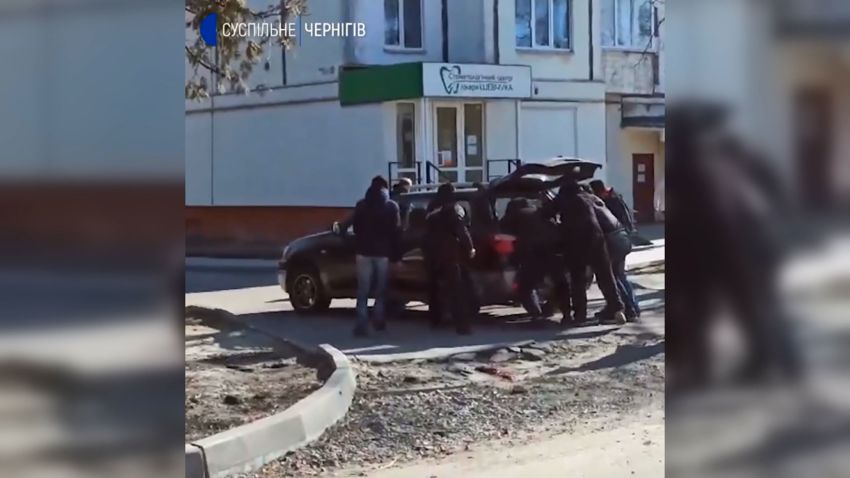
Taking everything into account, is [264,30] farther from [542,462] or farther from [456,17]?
[542,462]

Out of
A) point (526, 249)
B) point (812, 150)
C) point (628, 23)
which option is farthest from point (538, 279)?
point (812, 150)

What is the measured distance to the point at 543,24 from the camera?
3389 mm

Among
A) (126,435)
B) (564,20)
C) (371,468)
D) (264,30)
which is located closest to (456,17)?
(564,20)

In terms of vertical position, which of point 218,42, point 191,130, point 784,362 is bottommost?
point 784,362

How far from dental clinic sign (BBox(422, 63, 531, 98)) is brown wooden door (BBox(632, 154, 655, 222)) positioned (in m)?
0.42

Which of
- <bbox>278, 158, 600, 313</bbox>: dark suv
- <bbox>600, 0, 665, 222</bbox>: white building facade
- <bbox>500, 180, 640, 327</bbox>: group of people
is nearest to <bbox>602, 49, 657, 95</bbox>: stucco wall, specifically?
<bbox>600, 0, 665, 222</bbox>: white building facade

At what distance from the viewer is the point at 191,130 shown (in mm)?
3291

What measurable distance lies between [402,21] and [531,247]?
773mm

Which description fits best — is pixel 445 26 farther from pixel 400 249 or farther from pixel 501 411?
pixel 501 411

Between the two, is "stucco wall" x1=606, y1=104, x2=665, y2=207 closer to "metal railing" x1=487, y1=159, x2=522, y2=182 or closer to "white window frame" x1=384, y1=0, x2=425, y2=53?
"metal railing" x1=487, y1=159, x2=522, y2=182

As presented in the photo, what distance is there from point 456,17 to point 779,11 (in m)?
1.11

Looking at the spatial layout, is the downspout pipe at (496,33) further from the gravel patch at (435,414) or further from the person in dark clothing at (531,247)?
the gravel patch at (435,414)

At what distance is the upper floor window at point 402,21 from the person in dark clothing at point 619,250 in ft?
2.48

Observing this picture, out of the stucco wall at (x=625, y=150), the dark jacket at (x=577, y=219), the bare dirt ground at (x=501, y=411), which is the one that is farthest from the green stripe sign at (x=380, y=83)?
the bare dirt ground at (x=501, y=411)
